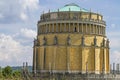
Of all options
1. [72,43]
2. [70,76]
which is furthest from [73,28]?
[70,76]

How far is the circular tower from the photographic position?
6519cm

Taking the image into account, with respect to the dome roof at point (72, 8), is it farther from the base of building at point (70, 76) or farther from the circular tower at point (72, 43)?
the base of building at point (70, 76)

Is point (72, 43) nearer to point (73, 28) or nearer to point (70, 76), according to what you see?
point (73, 28)

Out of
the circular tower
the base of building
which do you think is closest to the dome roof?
the circular tower

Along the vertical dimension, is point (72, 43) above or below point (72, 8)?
below

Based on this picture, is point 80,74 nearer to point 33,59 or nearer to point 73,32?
point 73,32

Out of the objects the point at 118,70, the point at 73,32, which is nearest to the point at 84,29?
the point at 73,32

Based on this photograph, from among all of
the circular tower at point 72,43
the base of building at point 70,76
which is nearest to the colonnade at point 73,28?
the circular tower at point 72,43

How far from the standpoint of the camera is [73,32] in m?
65.6

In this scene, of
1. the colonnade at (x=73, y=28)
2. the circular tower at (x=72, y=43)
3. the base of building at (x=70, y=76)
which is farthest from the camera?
the colonnade at (x=73, y=28)

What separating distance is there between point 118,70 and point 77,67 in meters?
11.8

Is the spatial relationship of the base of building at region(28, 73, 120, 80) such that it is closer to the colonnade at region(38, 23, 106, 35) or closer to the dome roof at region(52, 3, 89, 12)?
the colonnade at region(38, 23, 106, 35)

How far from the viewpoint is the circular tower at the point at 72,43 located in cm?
6519

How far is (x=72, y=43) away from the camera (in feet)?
215
